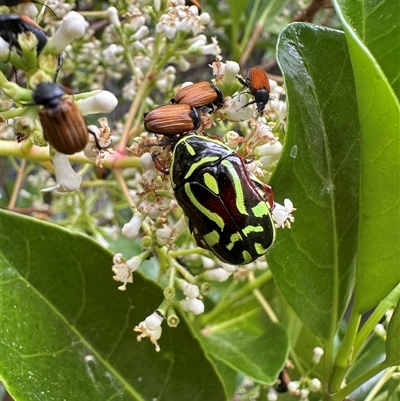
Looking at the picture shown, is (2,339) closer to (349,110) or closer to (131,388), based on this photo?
(131,388)

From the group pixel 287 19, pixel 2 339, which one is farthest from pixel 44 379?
pixel 287 19

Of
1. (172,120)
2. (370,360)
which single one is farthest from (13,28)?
(370,360)

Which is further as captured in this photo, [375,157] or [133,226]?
[133,226]

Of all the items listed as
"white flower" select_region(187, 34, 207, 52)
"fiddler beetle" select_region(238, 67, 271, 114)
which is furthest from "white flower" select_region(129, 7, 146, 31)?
"fiddler beetle" select_region(238, 67, 271, 114)

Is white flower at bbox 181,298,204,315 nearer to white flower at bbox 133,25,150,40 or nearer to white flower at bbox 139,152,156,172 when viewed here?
white flower at bbox 139,152,156,172

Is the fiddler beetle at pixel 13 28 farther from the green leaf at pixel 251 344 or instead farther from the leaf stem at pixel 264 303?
the leaf stem at pixel 264 303

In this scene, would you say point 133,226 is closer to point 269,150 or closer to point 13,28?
point 269,150
